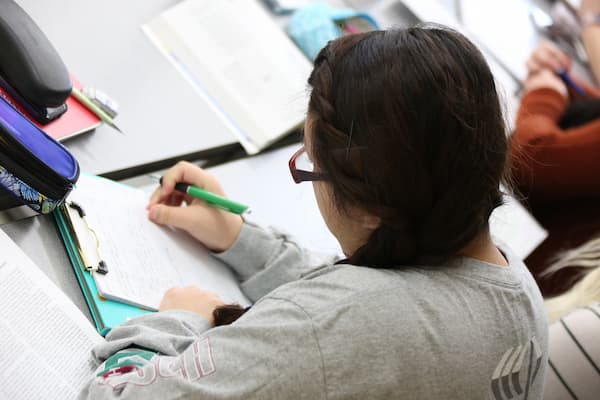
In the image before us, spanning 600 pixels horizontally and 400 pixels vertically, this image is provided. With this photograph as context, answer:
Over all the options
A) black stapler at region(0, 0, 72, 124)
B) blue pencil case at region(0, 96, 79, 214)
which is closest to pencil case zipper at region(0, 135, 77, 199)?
blue pencil case at region(0, 96, 79, 214)

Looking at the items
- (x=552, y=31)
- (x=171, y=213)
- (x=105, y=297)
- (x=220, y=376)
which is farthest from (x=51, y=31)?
(x=552, y=31)

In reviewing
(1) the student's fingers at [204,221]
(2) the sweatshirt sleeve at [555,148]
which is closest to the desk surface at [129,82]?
(1) the student's fingers at [204,221]

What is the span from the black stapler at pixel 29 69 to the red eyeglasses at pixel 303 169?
1.31 feet

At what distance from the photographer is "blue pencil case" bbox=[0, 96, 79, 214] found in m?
0.74

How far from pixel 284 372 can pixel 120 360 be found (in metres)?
0.22

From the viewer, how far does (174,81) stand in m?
1.22

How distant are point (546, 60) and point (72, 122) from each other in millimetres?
1320

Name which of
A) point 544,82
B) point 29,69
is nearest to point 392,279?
point 29,69

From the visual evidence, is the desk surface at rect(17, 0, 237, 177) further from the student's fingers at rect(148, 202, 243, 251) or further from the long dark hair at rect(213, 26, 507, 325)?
the long dark hair at rect(213, 26, 507, 325)

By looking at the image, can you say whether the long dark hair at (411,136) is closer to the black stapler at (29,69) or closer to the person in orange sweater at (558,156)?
the black stapler at (29,69)

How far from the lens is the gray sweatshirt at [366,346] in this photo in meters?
0.60

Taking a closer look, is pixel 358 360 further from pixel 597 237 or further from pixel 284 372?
pixel 597 237

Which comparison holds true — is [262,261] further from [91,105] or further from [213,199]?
[91,105]

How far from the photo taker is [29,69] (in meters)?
0.90
